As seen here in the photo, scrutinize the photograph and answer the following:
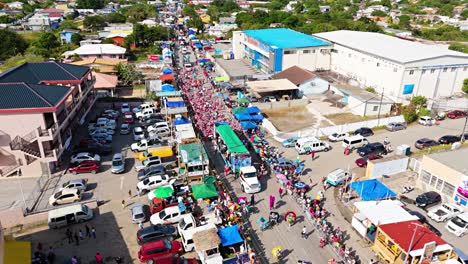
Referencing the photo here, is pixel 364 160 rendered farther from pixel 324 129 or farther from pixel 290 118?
pixel 290 118

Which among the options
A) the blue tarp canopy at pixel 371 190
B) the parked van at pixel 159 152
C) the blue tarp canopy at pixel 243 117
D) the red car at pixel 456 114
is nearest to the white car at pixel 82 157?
the parked van at pixel 159 152

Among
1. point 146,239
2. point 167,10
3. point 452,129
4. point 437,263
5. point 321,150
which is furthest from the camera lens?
point 167,10

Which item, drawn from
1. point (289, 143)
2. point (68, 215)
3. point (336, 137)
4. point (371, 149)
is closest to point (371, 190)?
point (371, 149)

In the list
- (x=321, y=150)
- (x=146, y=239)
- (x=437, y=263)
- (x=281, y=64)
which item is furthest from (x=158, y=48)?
(x=437, y=263)

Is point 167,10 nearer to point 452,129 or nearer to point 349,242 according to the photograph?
point 452,129

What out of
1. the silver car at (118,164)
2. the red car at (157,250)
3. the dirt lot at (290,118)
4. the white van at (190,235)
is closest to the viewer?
the red car at (157,250)

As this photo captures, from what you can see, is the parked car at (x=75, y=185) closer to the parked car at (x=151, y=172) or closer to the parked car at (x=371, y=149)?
the parked car at (x=151, y=172)
